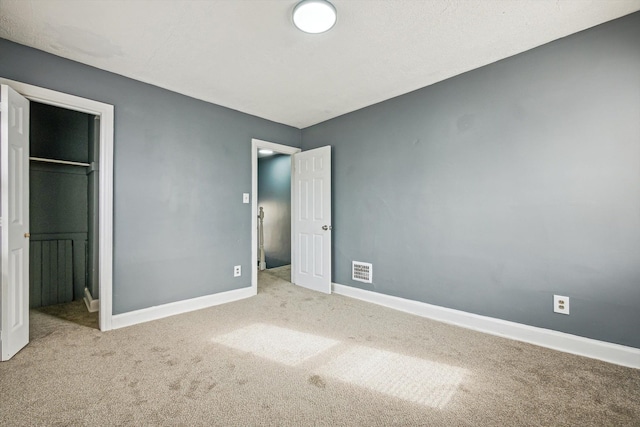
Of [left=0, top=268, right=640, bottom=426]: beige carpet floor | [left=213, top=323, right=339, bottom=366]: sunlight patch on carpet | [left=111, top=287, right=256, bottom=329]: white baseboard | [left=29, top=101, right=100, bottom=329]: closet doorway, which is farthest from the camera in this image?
[left=29, top=101, right=100, bottom=329]: closet doorway

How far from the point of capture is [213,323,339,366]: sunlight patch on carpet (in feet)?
7.06

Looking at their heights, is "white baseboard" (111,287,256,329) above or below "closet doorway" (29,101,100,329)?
below

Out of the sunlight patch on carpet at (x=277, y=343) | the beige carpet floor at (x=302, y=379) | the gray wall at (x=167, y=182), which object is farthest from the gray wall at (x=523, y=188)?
the gray wall at (x=167, y=182)

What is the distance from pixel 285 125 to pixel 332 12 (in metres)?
2.50

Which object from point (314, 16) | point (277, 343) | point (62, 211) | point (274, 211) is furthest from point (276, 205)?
point (314, 16)

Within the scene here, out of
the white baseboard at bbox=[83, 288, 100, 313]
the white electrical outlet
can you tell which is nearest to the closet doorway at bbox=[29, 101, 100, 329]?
the white baseboard at bbox=[83, 288, 100, 313]

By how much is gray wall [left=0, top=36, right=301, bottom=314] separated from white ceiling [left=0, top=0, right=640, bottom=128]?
0.63 feet

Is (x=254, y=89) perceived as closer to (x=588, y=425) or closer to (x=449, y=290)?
(x=449, y=290)

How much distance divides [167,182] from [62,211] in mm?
1639

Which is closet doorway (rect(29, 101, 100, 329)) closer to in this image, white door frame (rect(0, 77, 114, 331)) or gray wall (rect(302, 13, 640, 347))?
white door frame (rect(0, 77, 114, 331))

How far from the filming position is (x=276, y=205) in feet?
20.3

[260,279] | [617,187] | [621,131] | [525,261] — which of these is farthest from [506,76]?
[260,279]

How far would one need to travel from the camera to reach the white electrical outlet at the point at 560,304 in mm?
2205

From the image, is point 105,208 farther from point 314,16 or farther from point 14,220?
point 314,16
